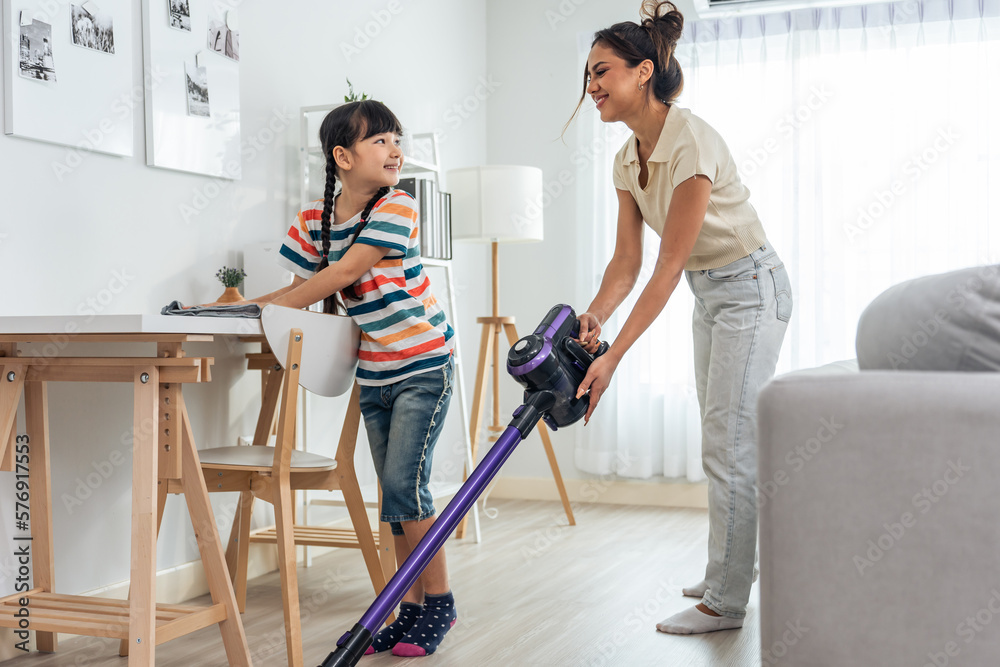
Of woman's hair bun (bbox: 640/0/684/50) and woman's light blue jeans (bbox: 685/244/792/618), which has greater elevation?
woman's hair bun (bbox: 640/0/684/50)

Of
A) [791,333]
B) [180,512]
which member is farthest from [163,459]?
[791,333]

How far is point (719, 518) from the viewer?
6.15 feet

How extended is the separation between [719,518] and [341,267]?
0.97 meters

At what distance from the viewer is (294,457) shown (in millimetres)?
1888

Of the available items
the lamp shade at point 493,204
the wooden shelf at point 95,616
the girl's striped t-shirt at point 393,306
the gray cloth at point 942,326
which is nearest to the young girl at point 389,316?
the girl's striped t-shirt at point 393,306

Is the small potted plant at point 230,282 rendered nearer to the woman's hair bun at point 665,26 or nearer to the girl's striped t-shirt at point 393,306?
the girl's striped t-shirt at point 393,306

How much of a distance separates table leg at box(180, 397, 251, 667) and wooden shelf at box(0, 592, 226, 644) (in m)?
0.02

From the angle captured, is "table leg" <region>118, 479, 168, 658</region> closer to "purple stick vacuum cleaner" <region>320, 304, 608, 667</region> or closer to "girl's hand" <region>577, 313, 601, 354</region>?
"purple stick vacuum cleaner" <region>320, 304, 608, 667</region>

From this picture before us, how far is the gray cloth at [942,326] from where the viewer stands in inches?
30.3

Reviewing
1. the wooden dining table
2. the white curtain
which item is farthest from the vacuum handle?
the white curtain

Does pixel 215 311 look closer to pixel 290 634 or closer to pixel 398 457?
pixel 398 457

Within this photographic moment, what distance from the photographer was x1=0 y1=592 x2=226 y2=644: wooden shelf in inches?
58.9

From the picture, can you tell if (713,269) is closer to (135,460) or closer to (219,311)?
(219,311)

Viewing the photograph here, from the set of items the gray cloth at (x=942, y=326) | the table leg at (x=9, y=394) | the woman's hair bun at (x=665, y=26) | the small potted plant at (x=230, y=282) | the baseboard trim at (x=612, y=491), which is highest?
the woman's hair bun at (x=665, y=26)
